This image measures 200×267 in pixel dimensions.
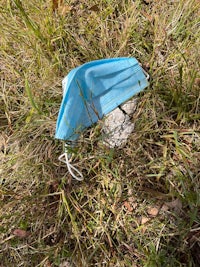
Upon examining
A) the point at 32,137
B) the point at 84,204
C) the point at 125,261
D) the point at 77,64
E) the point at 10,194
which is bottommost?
the point at 125,261

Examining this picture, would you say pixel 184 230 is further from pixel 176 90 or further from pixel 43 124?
pixel 43 124

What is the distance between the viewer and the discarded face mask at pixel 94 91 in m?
1.68

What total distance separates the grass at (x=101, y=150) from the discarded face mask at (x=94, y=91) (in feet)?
0.20

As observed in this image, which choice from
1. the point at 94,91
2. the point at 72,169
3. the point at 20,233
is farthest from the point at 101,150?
the point at 20,233

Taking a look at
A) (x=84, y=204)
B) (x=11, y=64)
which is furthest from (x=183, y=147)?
(x=11, y=64)

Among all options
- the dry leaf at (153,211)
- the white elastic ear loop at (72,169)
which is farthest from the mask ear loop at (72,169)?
the dry leaf at (153,211)

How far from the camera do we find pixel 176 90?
166 cm

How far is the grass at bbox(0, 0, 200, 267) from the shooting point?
1.59 meters

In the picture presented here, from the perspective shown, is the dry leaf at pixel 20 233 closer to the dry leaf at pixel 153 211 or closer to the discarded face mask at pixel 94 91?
the discarded face mask at pixel 94 91

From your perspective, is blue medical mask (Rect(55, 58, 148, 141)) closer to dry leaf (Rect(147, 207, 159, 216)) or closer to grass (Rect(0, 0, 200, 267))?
grass (Rect(0, 0, 200, 267))

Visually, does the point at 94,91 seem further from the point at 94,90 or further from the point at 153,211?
the point at 153,211

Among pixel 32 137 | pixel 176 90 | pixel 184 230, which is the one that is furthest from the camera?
pixel 32 137

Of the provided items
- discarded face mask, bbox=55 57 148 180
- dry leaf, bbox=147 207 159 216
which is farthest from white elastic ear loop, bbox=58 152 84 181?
dry leaf, bbox=147 207 159 216

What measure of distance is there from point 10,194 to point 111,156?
1.68 feet
